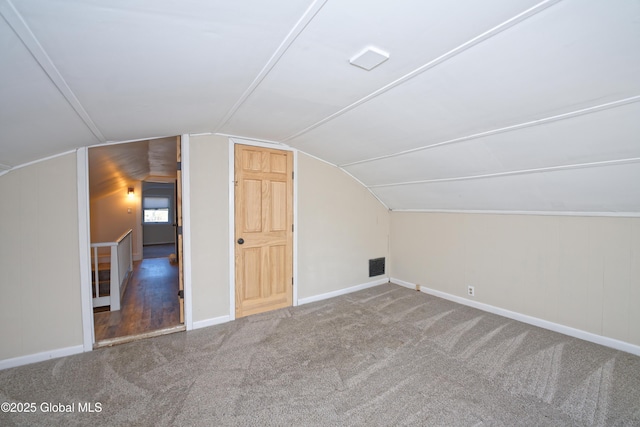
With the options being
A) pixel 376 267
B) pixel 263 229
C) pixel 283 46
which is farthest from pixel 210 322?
pixel 283 46

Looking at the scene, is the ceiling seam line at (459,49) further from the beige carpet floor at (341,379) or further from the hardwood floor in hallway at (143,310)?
the hardwood floor in hallway at (143,310)

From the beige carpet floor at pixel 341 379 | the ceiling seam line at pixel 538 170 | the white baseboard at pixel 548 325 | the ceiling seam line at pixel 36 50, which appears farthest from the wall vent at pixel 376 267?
the ceiling seam line at pixel 36 50

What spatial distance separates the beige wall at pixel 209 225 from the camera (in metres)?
3.22

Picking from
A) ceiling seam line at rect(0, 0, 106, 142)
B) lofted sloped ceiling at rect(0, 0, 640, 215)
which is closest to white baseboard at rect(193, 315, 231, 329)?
lofted sloped ceiling at rect(0, 0, 640, 215)

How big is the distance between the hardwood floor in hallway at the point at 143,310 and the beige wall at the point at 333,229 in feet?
5.87

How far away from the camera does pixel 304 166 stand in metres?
4.01

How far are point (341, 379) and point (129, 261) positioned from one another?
5.23m

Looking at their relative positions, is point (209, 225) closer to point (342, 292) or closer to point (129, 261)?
point (342, 292)

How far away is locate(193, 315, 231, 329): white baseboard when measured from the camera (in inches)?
127

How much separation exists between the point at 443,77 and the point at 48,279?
3708 millimetres

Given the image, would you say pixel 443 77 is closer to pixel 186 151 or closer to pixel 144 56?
pixel 144 56

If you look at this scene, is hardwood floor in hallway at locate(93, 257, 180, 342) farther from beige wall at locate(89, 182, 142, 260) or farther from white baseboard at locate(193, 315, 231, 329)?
beige wall at locate(89, 182, 142, 260)

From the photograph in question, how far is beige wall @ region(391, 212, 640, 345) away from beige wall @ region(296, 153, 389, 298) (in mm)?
837

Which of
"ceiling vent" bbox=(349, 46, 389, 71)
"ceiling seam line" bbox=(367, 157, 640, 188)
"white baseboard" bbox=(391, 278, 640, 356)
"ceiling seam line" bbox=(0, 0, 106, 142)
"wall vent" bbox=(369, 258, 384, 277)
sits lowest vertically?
"white baseboard" bbox=(391, 278, 640, 356)
